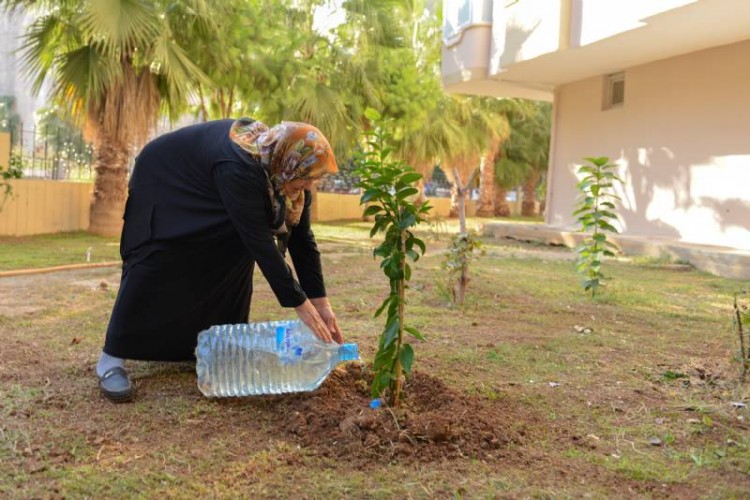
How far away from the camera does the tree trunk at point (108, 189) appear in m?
11.2

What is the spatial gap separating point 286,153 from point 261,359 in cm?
108

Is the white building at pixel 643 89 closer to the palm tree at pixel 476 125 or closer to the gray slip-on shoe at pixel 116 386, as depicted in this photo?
the palm tree at pixel 476 125

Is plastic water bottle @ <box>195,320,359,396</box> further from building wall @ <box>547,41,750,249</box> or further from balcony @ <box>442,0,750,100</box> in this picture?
building wall @ <box>547,41,750,249</box>

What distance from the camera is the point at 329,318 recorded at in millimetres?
3076

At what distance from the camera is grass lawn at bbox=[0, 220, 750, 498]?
227 centimetres

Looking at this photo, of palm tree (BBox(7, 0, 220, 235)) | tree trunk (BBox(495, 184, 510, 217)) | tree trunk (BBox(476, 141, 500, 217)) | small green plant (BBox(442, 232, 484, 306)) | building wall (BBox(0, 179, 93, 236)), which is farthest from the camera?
tree trunk (BBox(495, 184, 510, 217))

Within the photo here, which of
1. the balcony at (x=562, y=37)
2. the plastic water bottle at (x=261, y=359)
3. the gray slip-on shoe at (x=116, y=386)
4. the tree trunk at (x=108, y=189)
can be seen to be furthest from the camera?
the tree trunk at (x=108, y=189)

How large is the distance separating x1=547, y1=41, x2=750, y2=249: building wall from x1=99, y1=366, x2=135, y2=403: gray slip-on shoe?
939 cm

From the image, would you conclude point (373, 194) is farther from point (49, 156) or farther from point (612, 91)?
point (612, 91)

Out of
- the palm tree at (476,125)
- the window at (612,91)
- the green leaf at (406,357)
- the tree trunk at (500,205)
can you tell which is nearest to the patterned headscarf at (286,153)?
the green leaf at (406,357)

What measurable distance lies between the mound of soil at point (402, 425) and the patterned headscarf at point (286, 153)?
0.78 m

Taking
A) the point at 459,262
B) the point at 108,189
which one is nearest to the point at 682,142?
the point at 459,262

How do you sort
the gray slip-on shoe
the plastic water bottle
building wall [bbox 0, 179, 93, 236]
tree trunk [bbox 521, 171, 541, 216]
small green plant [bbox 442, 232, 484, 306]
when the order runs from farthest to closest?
tree trunk [bbox 521, 171, 541, 216] → building wall [bbox 0, 179, 93, 236] → small green plant [bbox 442, 232, 484, 306] → the plastic water bottle → the gray slip-on shoe

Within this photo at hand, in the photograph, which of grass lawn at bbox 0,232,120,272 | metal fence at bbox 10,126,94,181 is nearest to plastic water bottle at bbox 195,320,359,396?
grass lawn at bbox 0,232,120,272
